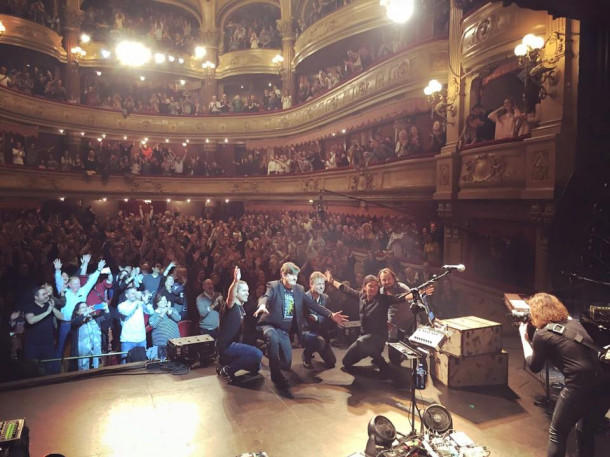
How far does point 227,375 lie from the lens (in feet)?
18.2

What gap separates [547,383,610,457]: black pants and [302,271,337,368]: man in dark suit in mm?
3005

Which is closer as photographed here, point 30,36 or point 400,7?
point 400,7

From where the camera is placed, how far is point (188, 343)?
5820 millimetres

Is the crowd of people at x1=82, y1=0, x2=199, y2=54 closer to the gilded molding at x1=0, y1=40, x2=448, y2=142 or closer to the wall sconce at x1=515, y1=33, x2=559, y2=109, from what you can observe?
the gilded molding at x1=0, y1=40, x2=448, y2=142

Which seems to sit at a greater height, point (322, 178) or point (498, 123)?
point (498, 123)

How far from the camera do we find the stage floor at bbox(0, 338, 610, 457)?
3.99 meters

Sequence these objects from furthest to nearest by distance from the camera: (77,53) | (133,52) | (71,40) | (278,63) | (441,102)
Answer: (278,63)
(77,53)
(71,40)
(133,52)
(441,102)

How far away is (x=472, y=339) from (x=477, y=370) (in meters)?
0.47

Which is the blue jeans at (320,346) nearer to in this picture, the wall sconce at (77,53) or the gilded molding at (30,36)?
the gilded molding at (30,36)

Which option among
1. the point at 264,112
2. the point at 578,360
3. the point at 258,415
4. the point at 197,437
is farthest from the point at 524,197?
the point at 264,112

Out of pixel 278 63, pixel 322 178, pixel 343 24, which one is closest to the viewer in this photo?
pixel 322 178

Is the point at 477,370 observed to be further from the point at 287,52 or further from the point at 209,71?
the point at 209,71

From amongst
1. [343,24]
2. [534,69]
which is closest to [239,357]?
[534,69]

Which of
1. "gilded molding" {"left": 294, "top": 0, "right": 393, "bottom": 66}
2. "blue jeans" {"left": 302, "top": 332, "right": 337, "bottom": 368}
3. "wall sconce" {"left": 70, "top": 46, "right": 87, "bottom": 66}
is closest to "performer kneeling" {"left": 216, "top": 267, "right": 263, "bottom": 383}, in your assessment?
"blue jeans" {"left": 302, "top": 332, "right": 337, "bottom": 368}
